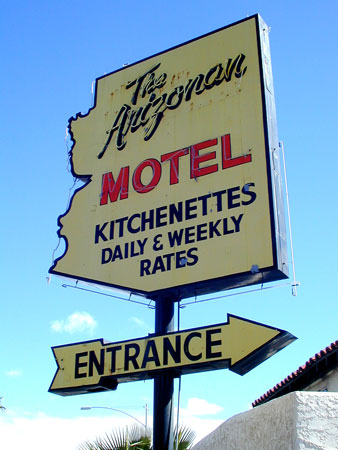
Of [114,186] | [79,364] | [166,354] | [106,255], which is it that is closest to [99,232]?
[106,255]

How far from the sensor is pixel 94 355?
9.31 metres

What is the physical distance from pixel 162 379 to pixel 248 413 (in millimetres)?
3085

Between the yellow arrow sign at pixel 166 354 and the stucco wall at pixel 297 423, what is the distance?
7.44 ft

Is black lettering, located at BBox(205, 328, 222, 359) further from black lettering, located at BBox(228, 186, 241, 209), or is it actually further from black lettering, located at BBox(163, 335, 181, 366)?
black lettering, located at BBox(228, 186, 241, 209)

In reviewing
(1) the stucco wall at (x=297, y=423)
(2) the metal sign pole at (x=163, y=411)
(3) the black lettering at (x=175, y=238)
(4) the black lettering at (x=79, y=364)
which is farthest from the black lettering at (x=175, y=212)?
(1) the stucco wall at (x=297, y=423)

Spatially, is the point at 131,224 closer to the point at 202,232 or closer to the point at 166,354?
the point at 202,232

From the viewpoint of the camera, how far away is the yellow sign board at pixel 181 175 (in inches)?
365

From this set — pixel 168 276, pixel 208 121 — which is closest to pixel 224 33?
pixel 208 121

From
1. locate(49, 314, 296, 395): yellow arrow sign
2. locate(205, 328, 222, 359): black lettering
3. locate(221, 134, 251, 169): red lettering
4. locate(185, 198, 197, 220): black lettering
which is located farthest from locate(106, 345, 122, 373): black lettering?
locate(221, 134, 251, 169): red lettering

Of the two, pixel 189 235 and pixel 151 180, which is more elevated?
pixel 151 180

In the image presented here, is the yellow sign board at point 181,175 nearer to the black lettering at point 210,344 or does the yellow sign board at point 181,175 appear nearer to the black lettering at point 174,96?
the black lettering at point 174,96

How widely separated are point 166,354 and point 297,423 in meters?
3.80

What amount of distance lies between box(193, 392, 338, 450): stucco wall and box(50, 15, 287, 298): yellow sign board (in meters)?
3.25

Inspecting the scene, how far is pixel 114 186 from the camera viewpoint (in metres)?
11.1
